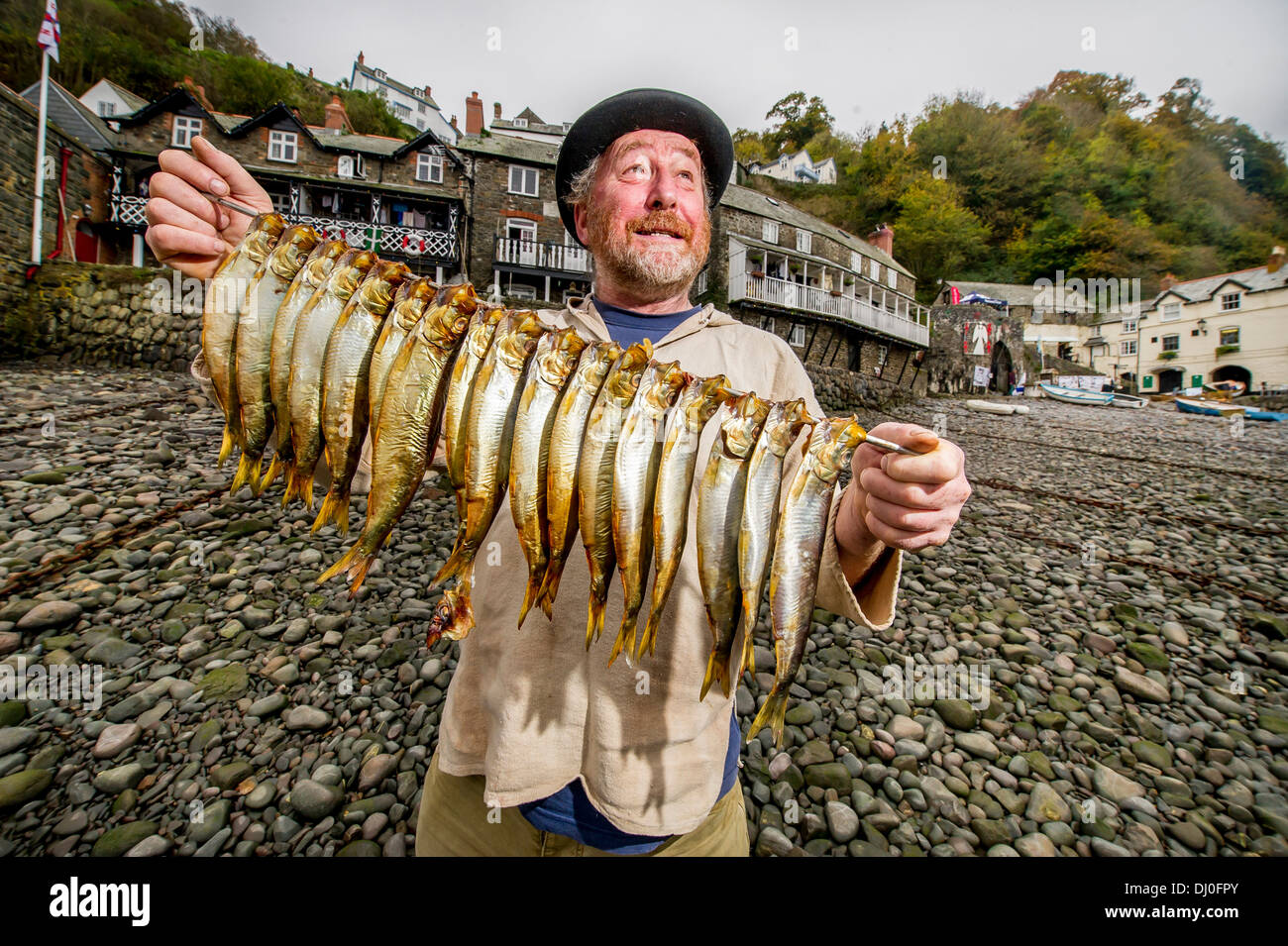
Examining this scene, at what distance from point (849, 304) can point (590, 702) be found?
37.2 metres

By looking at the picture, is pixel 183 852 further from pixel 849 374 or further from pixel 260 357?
A: pixel 849 374

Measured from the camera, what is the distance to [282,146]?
102 feet

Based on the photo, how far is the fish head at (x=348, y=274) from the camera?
5.43 feet

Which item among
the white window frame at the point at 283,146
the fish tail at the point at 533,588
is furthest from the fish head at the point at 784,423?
the white window frame at the point at 283,146

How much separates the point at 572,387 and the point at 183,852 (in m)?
4.19

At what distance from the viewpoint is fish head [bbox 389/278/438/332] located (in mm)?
1657

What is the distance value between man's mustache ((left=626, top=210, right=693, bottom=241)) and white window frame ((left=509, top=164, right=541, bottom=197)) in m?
33.8

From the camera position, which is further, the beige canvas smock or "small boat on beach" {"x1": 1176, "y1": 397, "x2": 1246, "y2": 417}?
"small boat on beach" {"x1": 1176, "y1": 397, "x2": 1246, "y2": 417}

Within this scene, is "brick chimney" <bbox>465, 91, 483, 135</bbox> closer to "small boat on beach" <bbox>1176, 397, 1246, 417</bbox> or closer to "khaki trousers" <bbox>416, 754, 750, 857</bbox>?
"khaki trousers" <bbox>416, 754, 750, 857</bbox>

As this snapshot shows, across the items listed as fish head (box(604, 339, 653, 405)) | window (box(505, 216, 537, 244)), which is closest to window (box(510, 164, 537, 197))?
window (box(505, 216, 537, 244))

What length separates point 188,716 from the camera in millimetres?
4344

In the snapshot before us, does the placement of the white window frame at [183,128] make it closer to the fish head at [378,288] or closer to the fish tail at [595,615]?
the fish head at [378,288]

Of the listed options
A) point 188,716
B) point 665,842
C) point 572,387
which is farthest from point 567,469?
point 188,716

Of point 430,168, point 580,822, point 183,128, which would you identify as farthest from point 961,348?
point 183,128
